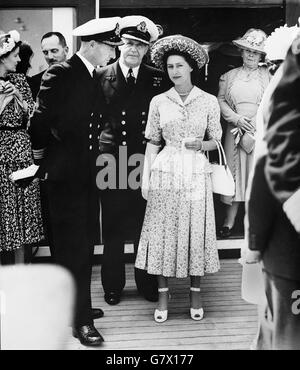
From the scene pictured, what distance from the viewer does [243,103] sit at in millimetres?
3221

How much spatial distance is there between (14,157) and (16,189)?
202 millimetres

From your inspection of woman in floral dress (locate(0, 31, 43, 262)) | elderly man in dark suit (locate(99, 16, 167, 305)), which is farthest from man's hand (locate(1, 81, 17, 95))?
elderly man in dark suit (locate(99, 16, 167, 305))

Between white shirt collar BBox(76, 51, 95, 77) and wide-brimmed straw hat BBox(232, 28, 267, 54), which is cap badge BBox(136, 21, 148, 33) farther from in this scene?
wide-brimmed straw hat BBox(232, 28, 267, 54)

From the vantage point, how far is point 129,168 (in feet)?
10.3

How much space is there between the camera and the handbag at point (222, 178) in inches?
128

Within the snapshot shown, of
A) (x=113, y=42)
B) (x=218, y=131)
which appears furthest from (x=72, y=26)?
(x=218, y=131)

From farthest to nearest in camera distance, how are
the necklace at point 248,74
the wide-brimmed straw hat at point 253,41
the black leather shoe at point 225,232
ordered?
1. the black leather shoe at point 225,232
2. the necklace at point 248,74
3. the wide-brimmed straw hat at point 253,41

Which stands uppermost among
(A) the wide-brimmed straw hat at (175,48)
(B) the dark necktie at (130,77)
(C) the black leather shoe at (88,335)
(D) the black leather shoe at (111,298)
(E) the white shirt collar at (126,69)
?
(A) the wide-brimmed straw hat at (175,48)

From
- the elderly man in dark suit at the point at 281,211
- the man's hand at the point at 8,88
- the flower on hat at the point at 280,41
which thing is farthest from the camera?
the man's hand at the point at 8,88

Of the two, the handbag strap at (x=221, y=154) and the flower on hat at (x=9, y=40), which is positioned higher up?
the flower on hat at (x=9, y=40)

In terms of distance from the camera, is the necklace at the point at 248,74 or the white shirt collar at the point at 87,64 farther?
the necklace at the point at 248,74

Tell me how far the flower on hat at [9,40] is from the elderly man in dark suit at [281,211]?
1294 millimetres

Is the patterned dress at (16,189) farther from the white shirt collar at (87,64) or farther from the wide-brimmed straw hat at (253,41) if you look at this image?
the wide-brimmed straw hat at (253,41)

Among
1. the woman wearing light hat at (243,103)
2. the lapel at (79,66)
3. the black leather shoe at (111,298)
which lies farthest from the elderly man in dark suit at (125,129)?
the woman wearing light hat at (243,103)
